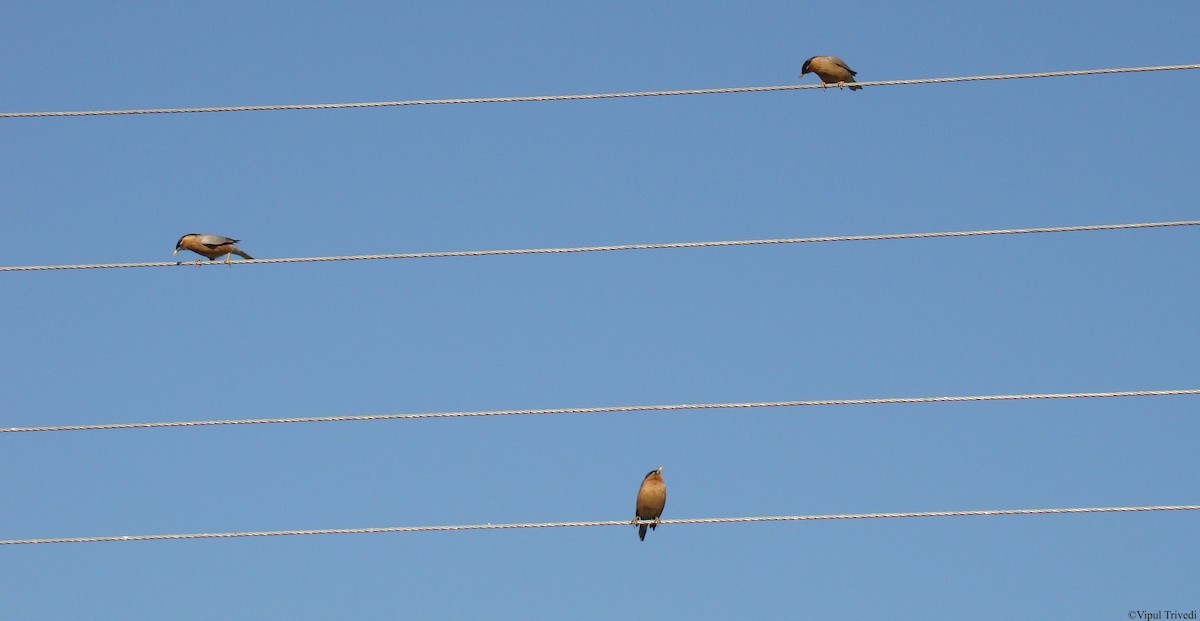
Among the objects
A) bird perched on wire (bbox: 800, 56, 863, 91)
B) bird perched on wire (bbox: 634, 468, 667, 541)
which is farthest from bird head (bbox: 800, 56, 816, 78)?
bird perched on wire (bbox: 634, 468, 667, 541)

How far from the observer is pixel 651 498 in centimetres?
1658

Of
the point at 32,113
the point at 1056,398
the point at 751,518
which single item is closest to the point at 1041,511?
the point at 1056,398

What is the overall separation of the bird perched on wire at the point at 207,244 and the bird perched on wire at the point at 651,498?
4099 mm

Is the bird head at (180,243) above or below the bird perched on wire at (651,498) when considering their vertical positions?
above

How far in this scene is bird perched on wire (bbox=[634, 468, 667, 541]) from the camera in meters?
16.6

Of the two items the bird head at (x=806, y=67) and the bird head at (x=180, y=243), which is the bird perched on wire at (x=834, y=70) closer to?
the bird head at (x=806, y=67)

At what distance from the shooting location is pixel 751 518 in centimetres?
1138

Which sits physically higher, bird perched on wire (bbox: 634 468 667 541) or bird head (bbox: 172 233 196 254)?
bird head (bbox: 172 233 196 254)

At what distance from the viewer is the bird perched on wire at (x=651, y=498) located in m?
16.6

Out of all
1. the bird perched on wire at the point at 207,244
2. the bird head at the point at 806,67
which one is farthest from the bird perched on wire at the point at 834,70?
the bird perched on wire at the point at 207,244

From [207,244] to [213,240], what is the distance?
6 cm

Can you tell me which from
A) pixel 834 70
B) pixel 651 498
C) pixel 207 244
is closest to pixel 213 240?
pixel 207 244

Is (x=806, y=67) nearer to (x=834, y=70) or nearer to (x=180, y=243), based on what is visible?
(x=834, y=70)

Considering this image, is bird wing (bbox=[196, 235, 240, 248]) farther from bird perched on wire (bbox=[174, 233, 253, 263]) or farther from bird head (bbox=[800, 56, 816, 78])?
bird head (bbox=[800, 56, 816, 78])
